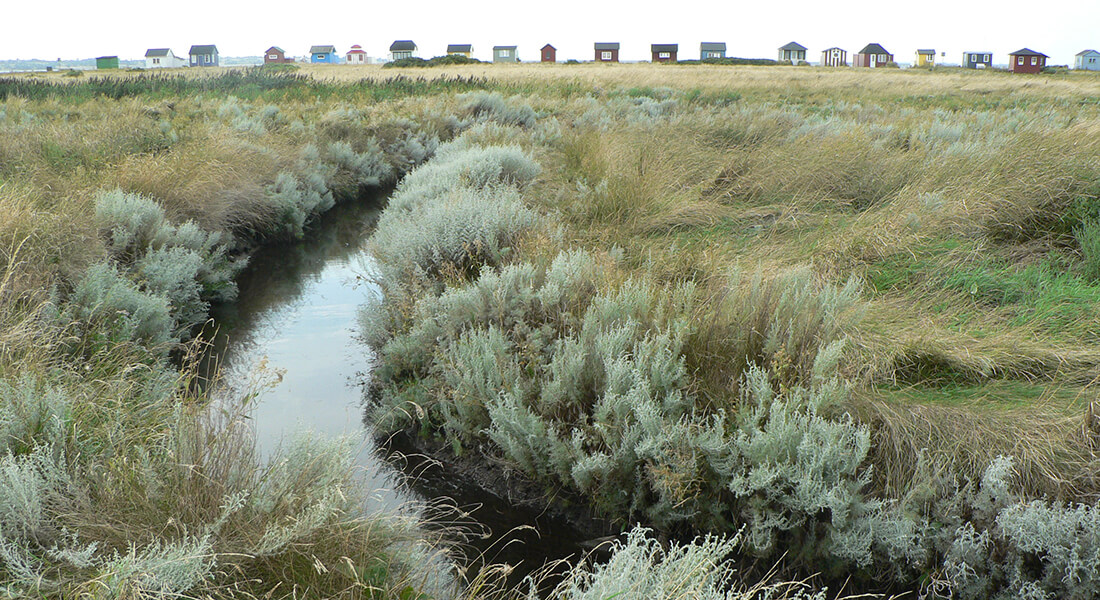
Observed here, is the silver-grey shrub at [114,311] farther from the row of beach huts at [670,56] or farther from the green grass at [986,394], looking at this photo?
the row of beach huts at [670,56]

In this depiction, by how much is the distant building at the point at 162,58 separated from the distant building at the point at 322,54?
15.7 meters

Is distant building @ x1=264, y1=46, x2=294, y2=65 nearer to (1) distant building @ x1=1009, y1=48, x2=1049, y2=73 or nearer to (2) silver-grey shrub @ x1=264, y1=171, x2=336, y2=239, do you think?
(1) distant building @ x1=1009, y1=48, x2=1049, y2=73

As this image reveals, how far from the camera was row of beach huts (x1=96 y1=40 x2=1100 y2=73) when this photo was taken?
65500 mm

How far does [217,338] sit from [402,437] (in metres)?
2.59

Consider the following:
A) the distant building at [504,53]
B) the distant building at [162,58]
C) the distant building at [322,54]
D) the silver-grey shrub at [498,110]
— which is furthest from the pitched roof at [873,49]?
the distant building at [162,58]

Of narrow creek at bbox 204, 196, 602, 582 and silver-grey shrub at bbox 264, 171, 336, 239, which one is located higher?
silver-grey shrub at bbox 264, 171, 336, 239

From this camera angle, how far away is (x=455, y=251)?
256 inches

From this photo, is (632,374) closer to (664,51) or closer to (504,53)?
(664,51)

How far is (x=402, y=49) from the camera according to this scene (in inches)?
3189

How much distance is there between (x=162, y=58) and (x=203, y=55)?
429 cm

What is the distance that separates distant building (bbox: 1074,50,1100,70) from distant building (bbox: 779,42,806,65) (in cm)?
2751

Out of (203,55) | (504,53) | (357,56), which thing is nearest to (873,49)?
(504,53)

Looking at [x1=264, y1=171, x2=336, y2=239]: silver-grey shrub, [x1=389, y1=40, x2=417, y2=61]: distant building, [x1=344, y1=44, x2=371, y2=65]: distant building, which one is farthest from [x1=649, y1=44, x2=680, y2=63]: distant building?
[x1=264, y1=171, x2=336, y2=239]: silver-grey shrub

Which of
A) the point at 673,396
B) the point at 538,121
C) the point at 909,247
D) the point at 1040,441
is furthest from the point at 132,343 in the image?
the point at 538,121
